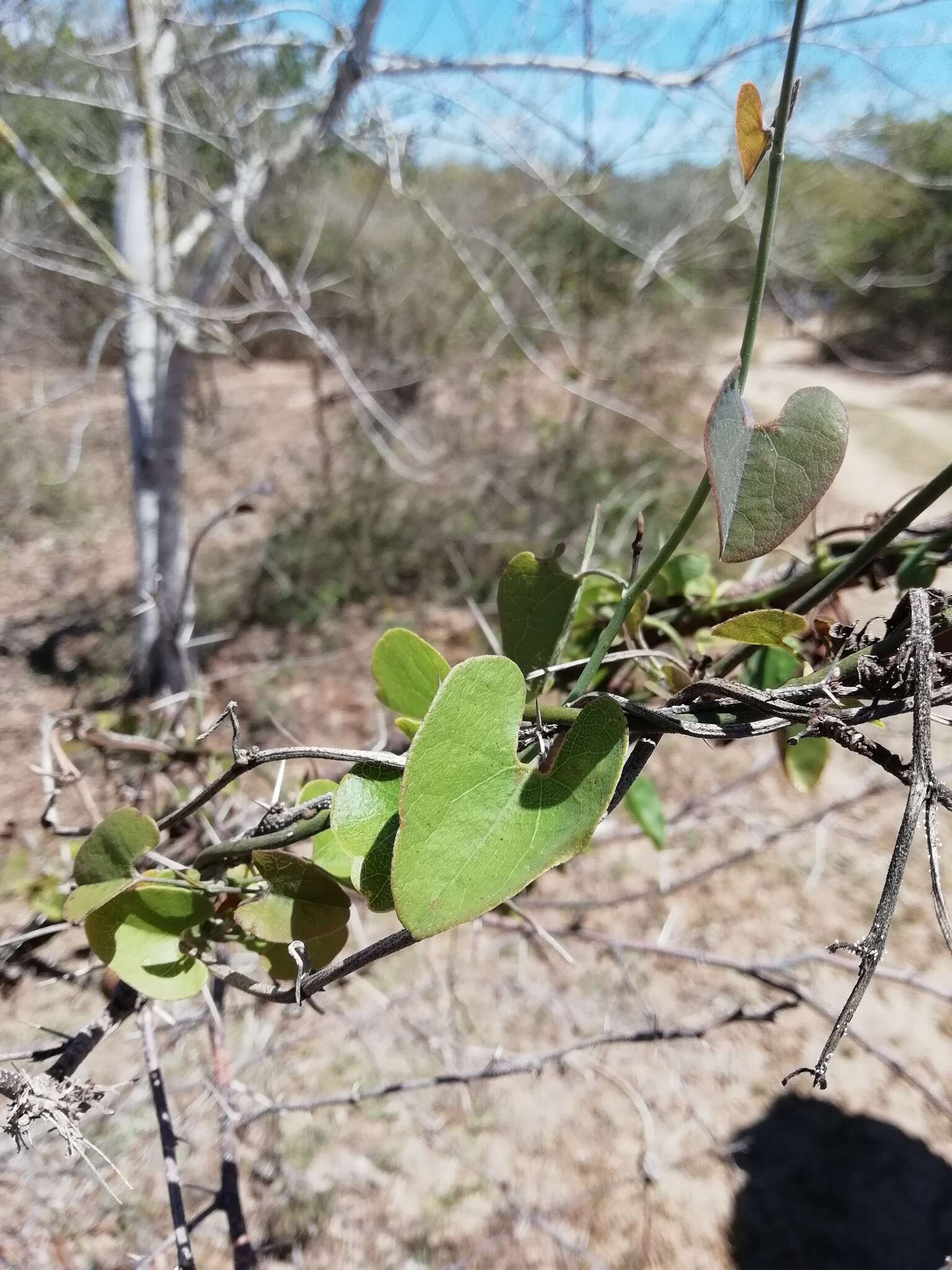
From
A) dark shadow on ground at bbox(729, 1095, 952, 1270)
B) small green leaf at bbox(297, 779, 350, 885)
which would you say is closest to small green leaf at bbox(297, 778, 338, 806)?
small green leaf at bbox(297, 779, 350, 885)

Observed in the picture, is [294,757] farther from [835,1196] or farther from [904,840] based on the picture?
[835,1196]

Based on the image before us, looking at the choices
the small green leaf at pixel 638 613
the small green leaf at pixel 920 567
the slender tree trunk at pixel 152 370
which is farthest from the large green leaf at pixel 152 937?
the slender tree trunk at pixel 152 370

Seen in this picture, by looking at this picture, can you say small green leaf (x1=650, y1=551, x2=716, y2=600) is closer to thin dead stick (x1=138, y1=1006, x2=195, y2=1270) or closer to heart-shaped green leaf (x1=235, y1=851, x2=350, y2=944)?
heart-shaped green leaf (x1=235, y1=851, x2=350, y2=944)

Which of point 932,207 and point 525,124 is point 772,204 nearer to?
point 525,124

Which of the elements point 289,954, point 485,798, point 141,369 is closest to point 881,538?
point 485,798

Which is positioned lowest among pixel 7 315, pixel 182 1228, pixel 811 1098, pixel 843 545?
pixel 811 1098

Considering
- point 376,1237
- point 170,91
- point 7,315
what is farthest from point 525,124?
point 7,315

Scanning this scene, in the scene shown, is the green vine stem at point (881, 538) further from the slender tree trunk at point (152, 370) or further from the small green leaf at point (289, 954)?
the slender tree trunk at point (152, 370)
